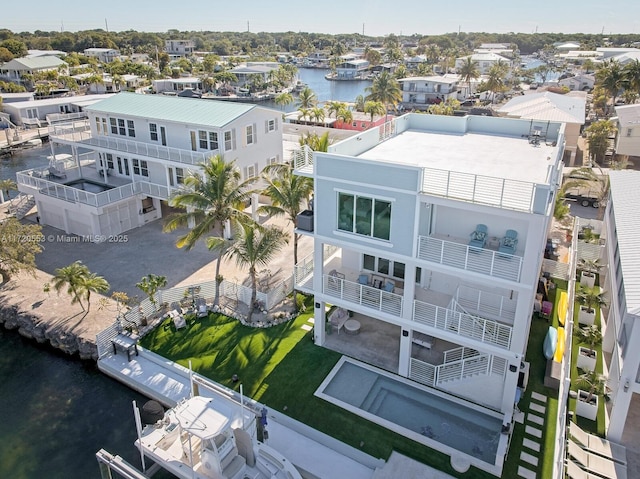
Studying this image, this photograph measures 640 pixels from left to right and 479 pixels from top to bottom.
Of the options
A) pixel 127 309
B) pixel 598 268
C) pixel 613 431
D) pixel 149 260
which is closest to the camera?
pixel 613 431

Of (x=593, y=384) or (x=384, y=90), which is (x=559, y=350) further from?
(x=384, y=90)

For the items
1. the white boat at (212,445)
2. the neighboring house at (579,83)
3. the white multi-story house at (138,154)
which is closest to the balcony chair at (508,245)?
the white boat at (212,445)

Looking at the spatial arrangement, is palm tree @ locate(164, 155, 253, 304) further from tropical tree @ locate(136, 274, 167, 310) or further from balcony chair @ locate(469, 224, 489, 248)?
balcony chair @ locate(469, 224, 489, 248)

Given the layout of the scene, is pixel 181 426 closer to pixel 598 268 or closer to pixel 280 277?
pixel 280 277

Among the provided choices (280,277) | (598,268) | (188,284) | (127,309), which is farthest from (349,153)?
(598,268)

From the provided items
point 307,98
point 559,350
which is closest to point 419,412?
point 559,350

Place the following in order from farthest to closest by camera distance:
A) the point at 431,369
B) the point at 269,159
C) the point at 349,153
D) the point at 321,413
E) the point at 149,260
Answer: the point at 269,159, the point at 149,260, the point at 349,153, the point at 431,369, the point at 321,413
